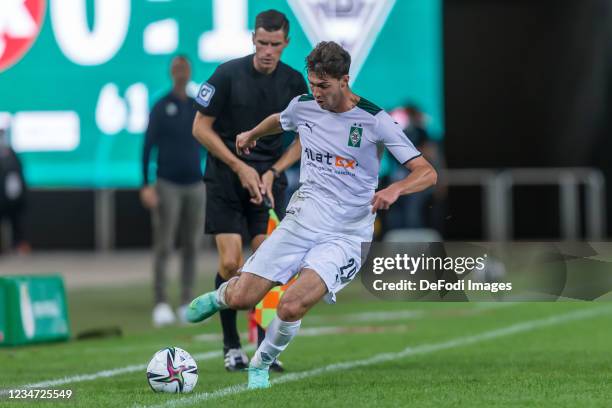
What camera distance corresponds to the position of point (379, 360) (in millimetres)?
9758

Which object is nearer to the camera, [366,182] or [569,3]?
[366,182]

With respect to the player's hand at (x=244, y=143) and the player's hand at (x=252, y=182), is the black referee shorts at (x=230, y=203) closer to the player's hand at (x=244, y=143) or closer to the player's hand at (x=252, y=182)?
the player's hand at (x=252, y=182)

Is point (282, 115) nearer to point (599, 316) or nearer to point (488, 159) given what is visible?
point (599, 316)

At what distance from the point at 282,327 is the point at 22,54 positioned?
1123 cm

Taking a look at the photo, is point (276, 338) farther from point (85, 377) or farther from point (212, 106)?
point (212, 106)

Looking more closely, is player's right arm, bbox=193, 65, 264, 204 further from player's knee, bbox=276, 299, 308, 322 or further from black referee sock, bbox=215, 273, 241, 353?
player's knee, bbox=276, 299, 308, 322

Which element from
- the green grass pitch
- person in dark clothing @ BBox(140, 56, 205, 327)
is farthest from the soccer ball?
person in dark clothing @ BBox(140, 56, 205, 327)

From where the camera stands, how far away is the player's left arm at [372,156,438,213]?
24.2 feet

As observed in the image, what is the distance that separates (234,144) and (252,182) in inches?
26.0

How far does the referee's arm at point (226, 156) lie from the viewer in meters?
8.82

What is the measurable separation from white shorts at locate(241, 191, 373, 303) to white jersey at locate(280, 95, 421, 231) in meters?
0.05

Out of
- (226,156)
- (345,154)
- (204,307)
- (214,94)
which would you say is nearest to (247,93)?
(214,94)

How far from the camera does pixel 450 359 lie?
9.77 metres

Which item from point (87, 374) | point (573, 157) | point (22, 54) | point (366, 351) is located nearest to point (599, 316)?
point (366, 351)
